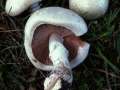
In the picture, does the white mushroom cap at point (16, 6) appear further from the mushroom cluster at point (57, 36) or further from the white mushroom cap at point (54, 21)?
the white mushroom cap at point (54, 21)

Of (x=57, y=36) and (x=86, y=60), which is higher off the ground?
(x=57, y=36)

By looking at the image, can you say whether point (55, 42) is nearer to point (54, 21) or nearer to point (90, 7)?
point (54, 21)

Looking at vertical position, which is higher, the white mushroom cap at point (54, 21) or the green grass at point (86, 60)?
the white mushroom cap at point (54, 21)

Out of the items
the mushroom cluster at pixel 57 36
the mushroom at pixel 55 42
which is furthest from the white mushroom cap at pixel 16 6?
the mushroom at pixel 55 42

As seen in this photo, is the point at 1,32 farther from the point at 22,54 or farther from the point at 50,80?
the point at 50,80

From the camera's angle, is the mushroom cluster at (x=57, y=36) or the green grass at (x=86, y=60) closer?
the mushroom cluster at (x=57, y=36)

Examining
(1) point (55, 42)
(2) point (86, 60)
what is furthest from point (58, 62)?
(2) point (86, 60)

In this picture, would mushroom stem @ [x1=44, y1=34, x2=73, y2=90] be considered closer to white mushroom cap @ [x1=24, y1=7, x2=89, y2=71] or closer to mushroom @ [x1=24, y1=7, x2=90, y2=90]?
mushroom @ [x1=24, y1=7, x2=90, y2=90]
